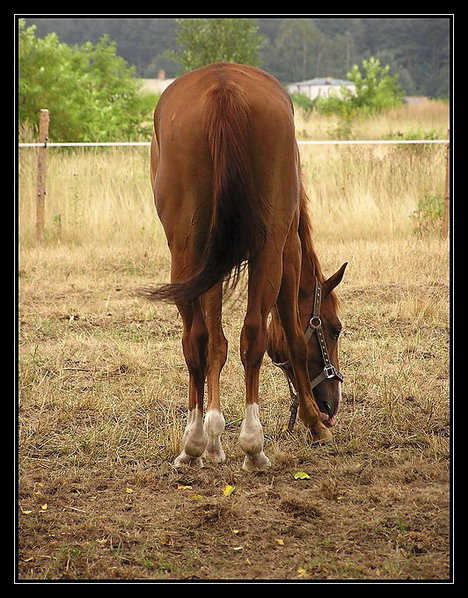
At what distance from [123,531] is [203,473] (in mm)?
699

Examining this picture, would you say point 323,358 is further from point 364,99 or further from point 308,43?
point 308,43

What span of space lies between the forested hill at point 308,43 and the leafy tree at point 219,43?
82.0ft

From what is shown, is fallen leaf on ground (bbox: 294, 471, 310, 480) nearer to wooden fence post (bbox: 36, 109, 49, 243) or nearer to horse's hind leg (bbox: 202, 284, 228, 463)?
horse's hind leg (bbox: 202, 284, 228, 463)

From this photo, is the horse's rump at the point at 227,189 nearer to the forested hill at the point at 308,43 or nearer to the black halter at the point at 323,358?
the black halter at the point at 323,358

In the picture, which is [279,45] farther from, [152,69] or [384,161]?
[384,161]

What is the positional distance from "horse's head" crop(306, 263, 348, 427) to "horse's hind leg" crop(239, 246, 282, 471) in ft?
2.24

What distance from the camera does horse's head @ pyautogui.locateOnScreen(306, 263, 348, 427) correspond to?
439 cm

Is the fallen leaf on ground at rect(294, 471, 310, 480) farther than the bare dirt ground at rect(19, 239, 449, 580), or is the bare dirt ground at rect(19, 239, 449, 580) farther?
the fallen leaf on ground at rect(294, 471, 310, 480)

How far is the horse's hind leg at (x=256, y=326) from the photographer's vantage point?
365cm

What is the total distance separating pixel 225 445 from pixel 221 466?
0.97 feet

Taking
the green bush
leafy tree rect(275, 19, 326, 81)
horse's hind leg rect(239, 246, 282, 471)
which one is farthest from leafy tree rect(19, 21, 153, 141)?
leafy tree rect(275, 19, 326, 81)

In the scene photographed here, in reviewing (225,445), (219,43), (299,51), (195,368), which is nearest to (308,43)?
(299,51)

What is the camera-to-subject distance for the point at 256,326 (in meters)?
3.69

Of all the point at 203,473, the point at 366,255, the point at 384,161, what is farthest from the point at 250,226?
the point at 384,161
